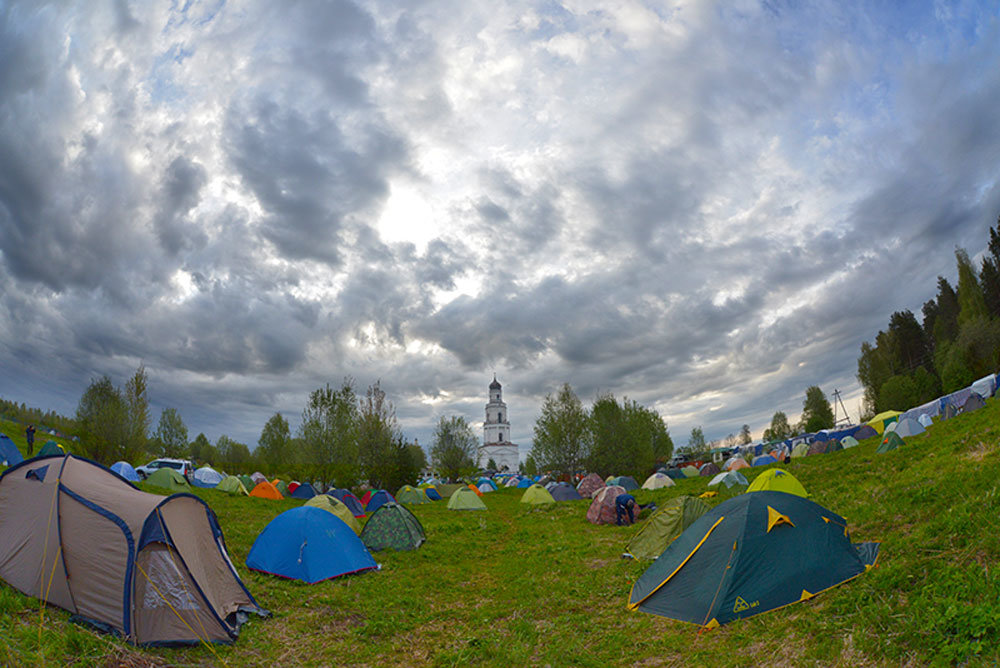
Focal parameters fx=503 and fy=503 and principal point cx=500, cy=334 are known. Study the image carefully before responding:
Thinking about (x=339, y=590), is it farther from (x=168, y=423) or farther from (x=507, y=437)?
(x=507, y=437)

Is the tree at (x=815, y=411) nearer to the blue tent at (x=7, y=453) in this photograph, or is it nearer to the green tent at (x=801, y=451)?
the green tent at (x=801, y=451)

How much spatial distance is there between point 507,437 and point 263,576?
447 feet

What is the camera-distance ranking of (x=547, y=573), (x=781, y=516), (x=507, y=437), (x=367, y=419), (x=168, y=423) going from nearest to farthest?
(x=781, y=516), (x=547, y=573), (x=367, y=419), (x=168, y=423), (x=507, y=437)

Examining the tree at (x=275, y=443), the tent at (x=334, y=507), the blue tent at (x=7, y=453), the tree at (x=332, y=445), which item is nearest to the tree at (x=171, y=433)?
the tree at (x=275, y=443)

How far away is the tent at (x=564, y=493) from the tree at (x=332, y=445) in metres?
18.2

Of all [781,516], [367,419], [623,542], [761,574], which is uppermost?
[367,419]

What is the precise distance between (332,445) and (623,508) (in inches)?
1283

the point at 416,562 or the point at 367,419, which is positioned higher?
the point at 367,419

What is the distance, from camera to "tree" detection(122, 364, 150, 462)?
37.3 metres

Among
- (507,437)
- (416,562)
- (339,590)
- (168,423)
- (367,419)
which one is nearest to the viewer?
(339,590)

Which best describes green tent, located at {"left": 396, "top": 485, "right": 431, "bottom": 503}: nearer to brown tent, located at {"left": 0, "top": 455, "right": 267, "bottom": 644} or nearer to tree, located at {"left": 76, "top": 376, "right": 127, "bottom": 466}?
tree, located at {"left": 76, "top": 376, "right": 127, "bottom": 466}

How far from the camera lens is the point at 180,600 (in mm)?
8352

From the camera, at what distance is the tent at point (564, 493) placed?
1454 inches

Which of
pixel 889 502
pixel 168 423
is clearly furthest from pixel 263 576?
pixel 168 423
